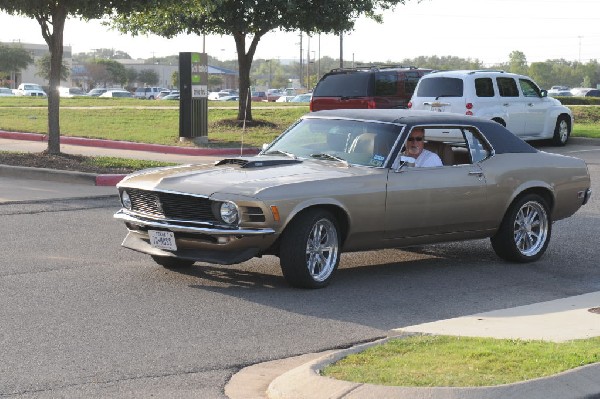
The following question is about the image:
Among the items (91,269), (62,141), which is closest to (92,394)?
(91,269)

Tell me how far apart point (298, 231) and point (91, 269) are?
7.19 feet

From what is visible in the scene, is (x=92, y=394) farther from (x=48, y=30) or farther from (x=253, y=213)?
(x=48, y=30)

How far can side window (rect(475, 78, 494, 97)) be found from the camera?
2438 cm

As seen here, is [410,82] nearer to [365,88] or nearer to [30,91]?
[365,88]

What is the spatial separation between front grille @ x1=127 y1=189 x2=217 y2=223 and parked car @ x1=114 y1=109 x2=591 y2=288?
0.5 inches

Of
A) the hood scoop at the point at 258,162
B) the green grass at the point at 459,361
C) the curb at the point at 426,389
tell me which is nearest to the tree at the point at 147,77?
the hood scoop at the point at 258,162

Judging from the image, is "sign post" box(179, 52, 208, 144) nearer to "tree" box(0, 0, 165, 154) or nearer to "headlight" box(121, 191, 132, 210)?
"tree" box(0, 0, 165, 154)

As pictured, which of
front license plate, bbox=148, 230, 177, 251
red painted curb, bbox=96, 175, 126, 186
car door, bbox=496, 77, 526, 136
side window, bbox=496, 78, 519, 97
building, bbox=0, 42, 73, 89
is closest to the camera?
front license plate, bbox=148, 230, 177, 251

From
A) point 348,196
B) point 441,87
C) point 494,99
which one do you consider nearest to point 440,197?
point 348,196

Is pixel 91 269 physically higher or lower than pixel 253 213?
lower

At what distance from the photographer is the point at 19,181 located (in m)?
17.4

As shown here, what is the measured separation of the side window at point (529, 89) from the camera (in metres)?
25.4

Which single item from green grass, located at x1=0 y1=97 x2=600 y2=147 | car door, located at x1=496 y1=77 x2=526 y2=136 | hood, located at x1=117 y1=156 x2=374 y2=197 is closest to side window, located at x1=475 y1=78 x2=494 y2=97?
car door, located at x1=496 y1=77 x2=526 y2=136

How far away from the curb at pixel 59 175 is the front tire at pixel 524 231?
7806 mm
